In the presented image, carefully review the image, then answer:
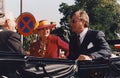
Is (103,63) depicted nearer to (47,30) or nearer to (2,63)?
(2,63)

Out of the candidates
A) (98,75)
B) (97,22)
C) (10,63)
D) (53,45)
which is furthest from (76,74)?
(97,22)

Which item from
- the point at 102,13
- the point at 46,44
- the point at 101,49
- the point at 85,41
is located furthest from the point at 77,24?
the point at 102,13

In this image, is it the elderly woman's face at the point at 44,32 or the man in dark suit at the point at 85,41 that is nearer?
the man in dark suit at the point at 85,41

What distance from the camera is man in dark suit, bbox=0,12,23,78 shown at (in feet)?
14.8

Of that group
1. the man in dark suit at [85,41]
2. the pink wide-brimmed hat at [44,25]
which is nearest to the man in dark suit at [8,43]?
the man in dark suit at [85,41]

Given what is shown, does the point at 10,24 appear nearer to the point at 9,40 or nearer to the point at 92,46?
the point at 9,40

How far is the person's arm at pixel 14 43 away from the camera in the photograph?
17.6 ft

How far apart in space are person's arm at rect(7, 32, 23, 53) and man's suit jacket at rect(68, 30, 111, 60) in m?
0.85

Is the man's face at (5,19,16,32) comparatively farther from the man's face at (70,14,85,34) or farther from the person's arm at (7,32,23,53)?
the man's face at (70,14,85,34)

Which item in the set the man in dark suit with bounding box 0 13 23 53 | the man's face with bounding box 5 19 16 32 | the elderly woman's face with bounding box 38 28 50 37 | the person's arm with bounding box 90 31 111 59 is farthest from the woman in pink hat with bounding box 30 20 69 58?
the man in dark suit with bounding box 0 13 23 53

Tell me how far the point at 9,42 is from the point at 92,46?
111 centimetres

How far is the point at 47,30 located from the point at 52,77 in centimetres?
257

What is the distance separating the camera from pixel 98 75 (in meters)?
4.94

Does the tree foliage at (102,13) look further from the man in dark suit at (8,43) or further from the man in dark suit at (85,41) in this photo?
the man in dark suit at (8,43)
